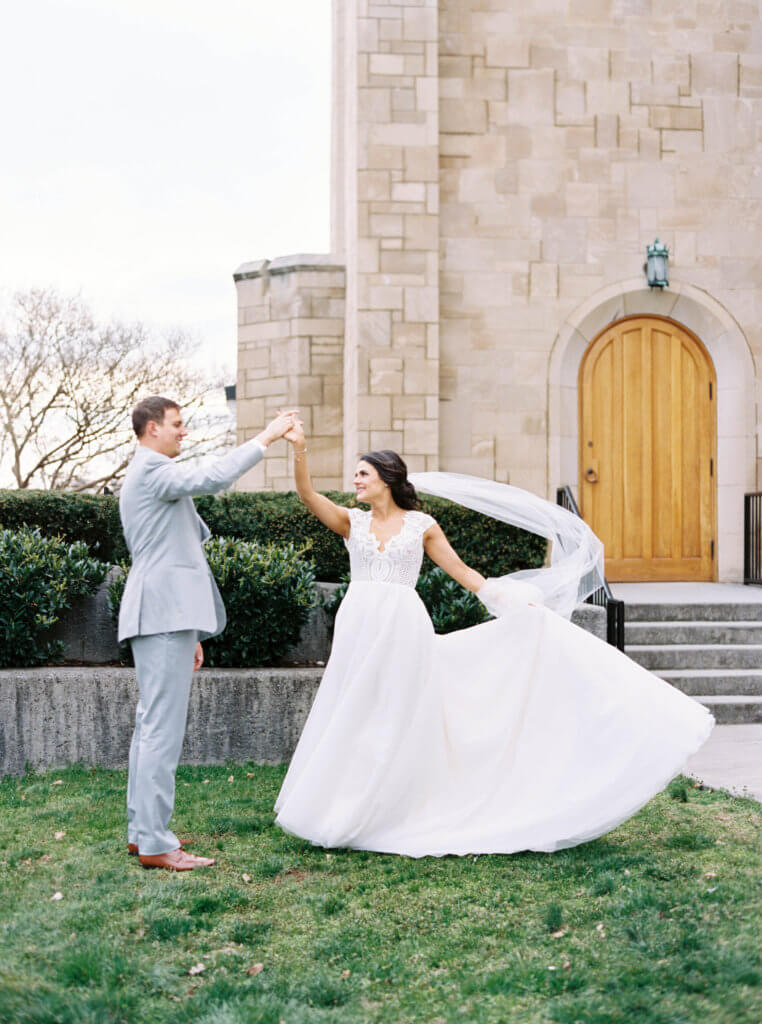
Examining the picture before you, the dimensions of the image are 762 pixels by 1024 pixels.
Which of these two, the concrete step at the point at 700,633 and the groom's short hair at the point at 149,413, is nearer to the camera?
the groom's short hair at the point at 149,413

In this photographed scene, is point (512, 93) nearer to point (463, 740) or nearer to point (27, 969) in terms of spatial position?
point (463, 740)

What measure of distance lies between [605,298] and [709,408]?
1881mm

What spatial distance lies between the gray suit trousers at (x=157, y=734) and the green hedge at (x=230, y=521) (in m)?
4.63

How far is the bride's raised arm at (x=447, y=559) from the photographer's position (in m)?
5.10

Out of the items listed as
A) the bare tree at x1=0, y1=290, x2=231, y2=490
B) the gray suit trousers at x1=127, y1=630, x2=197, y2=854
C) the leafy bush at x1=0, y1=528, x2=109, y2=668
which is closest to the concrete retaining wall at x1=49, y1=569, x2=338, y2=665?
the leafy bush at x1=0, y1=528, x2=109, y2=668

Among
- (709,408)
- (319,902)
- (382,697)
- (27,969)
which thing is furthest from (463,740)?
(709,408)

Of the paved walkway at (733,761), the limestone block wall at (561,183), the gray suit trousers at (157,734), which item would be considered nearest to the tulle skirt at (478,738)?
the gray suit trousers at (157,734)

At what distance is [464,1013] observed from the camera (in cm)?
304

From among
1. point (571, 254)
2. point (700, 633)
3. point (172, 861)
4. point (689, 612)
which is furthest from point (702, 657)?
point (172, 861)

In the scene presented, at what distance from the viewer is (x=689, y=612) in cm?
957

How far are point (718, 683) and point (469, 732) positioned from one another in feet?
13.9

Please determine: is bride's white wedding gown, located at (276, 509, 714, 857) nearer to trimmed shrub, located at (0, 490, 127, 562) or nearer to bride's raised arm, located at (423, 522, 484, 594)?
bride's raised arm, located at (423, 522, 484, 594)

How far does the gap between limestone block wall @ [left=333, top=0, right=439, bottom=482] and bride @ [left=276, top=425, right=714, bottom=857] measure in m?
6.49

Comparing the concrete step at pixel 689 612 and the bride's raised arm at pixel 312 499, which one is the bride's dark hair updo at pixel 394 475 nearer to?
the bride's raised arm at pixel 312 499
